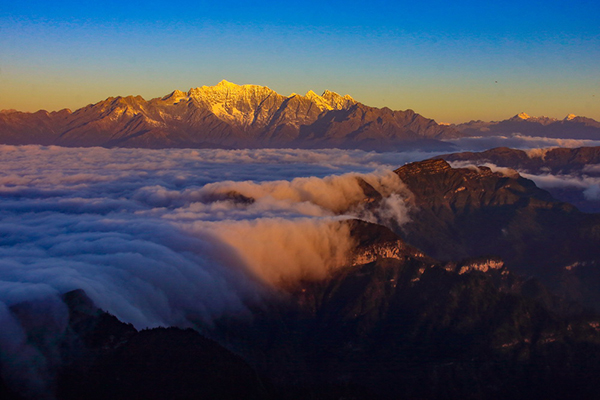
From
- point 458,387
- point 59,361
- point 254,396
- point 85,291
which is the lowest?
point 458,387

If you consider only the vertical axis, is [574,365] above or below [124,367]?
below

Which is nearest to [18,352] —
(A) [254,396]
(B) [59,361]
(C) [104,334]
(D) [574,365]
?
(B) [59,361]

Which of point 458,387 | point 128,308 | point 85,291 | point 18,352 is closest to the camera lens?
point 18,352

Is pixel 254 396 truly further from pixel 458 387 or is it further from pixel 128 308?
pixel 458 387

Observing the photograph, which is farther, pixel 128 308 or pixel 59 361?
pixel 128 308

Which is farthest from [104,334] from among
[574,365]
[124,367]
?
[574,365]

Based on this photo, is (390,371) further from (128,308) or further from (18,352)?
(18,352)

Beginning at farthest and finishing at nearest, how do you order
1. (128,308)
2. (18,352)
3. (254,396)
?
1. (128,308)
2. (254,396)
3. (18,352)

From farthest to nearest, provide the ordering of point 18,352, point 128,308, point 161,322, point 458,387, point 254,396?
point 458,387 → point 161,322 → point 128,308 → point 254,396 → point 18,352

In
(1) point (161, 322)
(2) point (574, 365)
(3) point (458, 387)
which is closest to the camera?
(1) point (161, 322)
